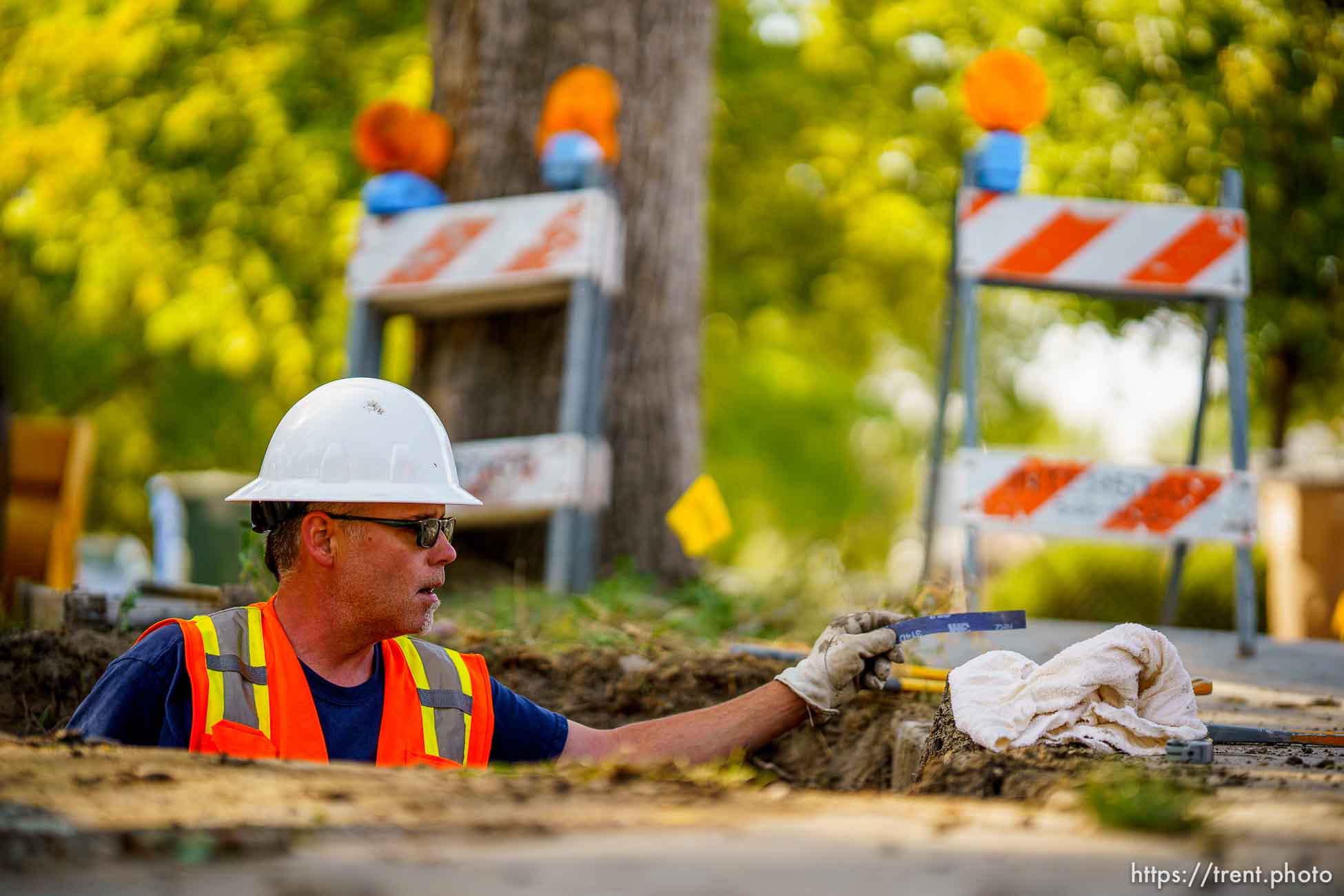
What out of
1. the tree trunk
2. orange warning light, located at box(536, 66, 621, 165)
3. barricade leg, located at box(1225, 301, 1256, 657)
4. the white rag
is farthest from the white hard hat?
barricade leg, located at box(1225, 301, 1256, 657)

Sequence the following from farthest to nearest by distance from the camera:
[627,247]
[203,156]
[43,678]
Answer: [203,156]
[627,247]
[43,678]

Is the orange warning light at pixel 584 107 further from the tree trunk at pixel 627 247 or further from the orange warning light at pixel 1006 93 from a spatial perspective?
the orange warning light at pixel 1006 93

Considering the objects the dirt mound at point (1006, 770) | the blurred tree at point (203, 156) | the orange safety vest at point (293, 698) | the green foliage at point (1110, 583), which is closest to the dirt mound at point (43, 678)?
the orange safety vest at point (293, 698)

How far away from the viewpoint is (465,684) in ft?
12.4

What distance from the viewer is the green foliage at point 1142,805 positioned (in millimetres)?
2279

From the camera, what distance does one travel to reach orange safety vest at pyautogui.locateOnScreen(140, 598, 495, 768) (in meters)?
3.39

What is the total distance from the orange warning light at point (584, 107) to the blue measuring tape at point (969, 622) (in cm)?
A: 379

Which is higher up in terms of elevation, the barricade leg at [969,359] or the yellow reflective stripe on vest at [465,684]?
the barricade leg at [969,359]

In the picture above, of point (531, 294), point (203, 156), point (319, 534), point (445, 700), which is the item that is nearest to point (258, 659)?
point (319, 534)

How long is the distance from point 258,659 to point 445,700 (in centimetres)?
49

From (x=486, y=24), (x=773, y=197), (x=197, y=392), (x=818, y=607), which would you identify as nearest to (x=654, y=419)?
(x=818, y=607)

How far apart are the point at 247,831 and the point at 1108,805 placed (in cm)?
134

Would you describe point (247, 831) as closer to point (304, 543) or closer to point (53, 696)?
point (304, 543)

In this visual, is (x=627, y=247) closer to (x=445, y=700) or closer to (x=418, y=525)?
(x=418, y=525)
